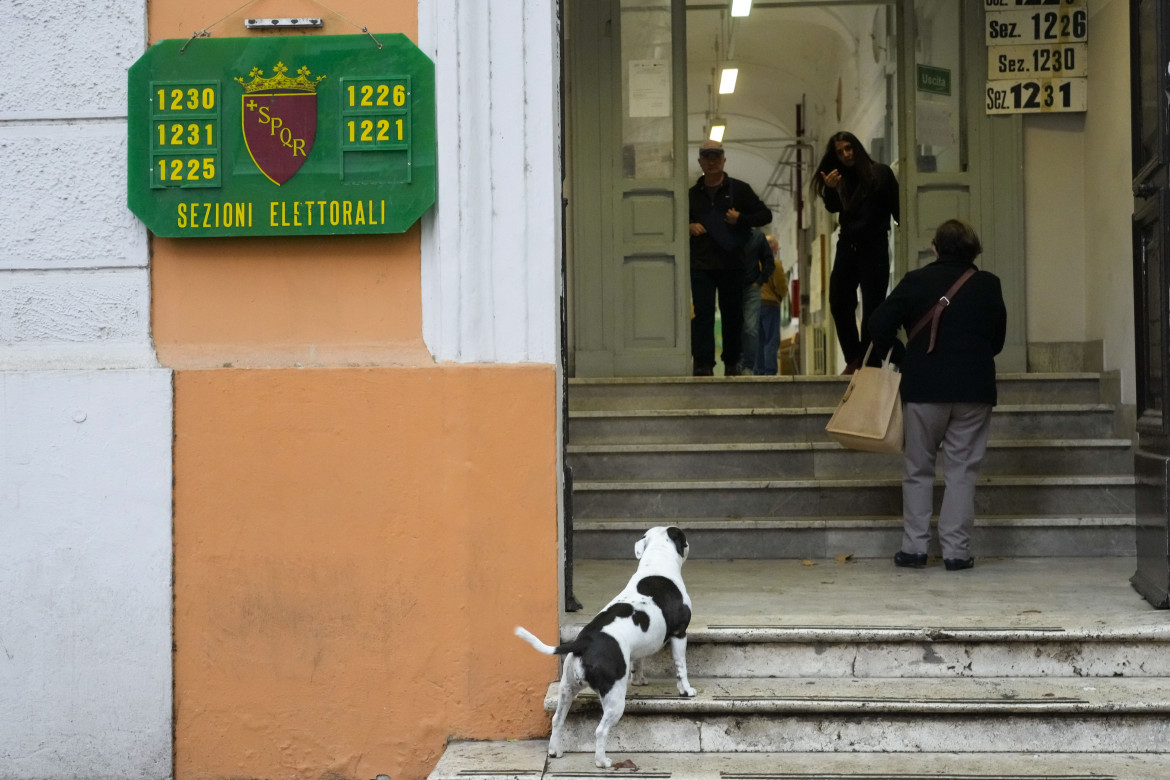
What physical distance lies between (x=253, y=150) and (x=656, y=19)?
4948 mm

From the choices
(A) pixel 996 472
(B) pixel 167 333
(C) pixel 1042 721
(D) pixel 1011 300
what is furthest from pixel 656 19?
(C) pixel 1042 721

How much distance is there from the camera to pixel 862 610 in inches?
189

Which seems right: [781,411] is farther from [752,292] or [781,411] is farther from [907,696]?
[907,696]

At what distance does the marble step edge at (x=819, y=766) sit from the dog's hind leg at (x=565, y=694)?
5cm

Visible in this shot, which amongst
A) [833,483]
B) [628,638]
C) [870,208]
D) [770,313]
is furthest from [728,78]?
[628,638]

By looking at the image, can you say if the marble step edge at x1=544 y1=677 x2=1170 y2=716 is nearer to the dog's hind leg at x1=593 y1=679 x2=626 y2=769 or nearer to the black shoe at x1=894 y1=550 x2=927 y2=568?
the dog's hind leg at x1=593 y1=679 x2=626 y2=769

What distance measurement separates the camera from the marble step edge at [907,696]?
13.4ft

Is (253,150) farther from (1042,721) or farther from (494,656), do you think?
(1042,721)

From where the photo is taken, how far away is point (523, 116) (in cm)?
440

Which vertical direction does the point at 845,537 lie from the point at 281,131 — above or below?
below

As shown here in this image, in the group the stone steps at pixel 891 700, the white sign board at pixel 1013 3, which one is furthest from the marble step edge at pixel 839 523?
the white sign board at pixel 1013 3

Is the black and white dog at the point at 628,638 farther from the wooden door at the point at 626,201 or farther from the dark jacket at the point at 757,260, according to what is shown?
the dark jacket at the point at 757,260

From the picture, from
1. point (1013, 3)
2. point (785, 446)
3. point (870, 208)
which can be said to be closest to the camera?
point (785, 446)

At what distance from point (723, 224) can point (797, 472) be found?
7.97 ft
